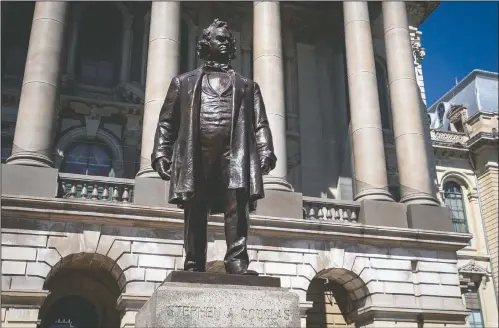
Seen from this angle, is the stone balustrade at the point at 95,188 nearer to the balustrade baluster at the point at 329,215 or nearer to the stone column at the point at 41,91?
the stone column at the point at 41,91

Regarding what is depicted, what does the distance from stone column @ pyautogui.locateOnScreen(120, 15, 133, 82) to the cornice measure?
29.5 ft

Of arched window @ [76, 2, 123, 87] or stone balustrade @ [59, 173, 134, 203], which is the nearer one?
stone balustrade @ [59, 173, 134, 203]

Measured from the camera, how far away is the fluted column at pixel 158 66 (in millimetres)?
18969

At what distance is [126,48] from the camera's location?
84.2 ft

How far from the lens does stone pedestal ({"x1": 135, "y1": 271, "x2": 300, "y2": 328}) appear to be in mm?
5668

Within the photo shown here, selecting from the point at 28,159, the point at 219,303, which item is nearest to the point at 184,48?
the point at 28,159

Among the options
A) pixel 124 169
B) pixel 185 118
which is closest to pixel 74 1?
pixel 124 169

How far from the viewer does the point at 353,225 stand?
19375 mm

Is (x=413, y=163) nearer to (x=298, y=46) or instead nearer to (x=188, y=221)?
(x=298, y=46)

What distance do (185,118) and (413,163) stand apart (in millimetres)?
15546

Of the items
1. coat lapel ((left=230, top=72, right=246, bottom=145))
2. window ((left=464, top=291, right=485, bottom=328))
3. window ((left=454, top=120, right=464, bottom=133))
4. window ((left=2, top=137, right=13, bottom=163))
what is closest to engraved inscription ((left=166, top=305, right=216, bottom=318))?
coat lapel ((left=230, top=72, right=246, bottom=145))

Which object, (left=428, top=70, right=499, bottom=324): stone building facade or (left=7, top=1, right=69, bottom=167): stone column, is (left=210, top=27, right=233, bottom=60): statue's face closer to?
(left=7, top=1, right=69, bottom=167): stone column

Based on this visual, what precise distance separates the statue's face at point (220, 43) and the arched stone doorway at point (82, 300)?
14503 millimetres

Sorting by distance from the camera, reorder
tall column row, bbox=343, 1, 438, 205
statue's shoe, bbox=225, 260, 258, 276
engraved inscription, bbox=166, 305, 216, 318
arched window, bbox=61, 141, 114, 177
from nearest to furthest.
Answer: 1. engraved inscription, bbox=166, 305, 216, 318
2. statue's shoe, bbox=225, 260, 258, 276
3. tall column row, bbox=343, 1, 438, 205
4. arched window, bbox=61, 141, 114, 177
